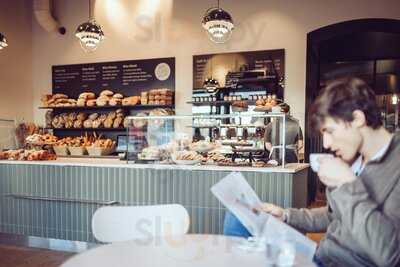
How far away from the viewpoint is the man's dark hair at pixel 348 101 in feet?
3.69

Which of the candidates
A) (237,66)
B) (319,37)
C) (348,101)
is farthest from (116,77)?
(348,101)

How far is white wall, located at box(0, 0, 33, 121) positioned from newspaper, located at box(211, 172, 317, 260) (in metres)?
6.10

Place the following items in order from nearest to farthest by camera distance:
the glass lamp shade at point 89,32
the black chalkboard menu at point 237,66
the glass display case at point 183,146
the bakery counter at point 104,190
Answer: the bakery counter at point 104,190 → the glass display case at point 183,146 → the glass lamp shade at point 89,32 → the black chalkboard menu at point 237,66

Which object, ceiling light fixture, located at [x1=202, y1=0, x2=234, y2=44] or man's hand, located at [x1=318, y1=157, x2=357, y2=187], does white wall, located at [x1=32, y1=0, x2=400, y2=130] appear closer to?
ceiling light fixture, located at [x1=202, y1=0, x2=234, y2=44]

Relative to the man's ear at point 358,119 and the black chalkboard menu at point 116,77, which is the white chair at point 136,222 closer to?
the man's ear at point 358,119

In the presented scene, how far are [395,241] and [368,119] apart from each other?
35 cm

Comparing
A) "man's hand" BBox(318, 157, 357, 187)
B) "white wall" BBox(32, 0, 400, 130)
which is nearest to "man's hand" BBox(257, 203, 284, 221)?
"man's hand" BBox(318, 157, 357, 187)

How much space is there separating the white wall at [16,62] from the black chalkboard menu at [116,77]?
0.53 metres

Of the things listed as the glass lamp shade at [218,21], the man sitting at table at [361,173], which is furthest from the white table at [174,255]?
the glass lamp shade at [218,21]

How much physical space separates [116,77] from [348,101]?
579cm

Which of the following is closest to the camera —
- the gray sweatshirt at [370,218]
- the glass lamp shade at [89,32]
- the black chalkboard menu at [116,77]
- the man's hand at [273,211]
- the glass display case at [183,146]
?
the gray sweatshirt at [370,218]

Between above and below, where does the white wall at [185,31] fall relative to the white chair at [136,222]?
above

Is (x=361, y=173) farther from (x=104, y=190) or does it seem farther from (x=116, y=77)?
(x=116, y=77)

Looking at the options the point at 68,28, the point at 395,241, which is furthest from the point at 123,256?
the point at 68,28
